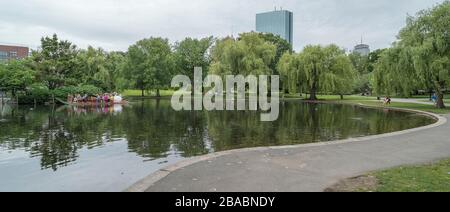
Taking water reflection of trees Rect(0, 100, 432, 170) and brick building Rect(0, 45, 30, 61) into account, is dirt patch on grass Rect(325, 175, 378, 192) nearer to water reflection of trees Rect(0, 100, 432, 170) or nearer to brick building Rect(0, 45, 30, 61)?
water reflection of trees Rect(0, 100, 432, 170)

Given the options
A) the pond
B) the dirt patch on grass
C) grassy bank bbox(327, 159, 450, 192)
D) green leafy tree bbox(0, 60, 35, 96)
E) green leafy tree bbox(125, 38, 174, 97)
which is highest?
green leafy tree bbox(125, 38, 174, 97)

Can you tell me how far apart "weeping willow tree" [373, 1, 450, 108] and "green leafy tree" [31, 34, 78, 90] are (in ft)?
104

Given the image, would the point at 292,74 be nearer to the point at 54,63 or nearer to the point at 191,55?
the point at 191,55

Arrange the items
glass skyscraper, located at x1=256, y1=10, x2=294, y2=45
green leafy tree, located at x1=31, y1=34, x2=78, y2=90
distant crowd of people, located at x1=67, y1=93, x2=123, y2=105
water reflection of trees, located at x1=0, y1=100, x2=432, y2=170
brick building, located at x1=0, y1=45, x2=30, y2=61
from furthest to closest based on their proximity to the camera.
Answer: brick building, located at x1=0, y1=45, x2=30, y2=61 < glass skyscraper, located at x1=256, y1=10, x2=294, y2=45 < green leafy tree, located at x1=31, y1=34, x2=78, y2=90 < distant crowd of people, located at x1=67, y1=93, x2=123, y2=105 < water reflection of trees, located at x1=0, y1=100, x2=432, y2=170

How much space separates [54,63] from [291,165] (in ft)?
114

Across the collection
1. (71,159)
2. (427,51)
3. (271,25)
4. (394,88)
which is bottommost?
(71,159)

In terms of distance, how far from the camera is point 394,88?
90.6ft

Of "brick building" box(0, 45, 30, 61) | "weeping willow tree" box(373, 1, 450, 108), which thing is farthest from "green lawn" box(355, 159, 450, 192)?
"brick building" box(0, 45, 30, 61)

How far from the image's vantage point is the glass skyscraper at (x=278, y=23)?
3797 inches

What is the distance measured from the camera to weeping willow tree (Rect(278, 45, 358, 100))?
3972 centimetres

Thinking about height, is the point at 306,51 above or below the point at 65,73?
above

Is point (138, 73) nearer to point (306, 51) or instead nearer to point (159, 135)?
point (306, 51)
